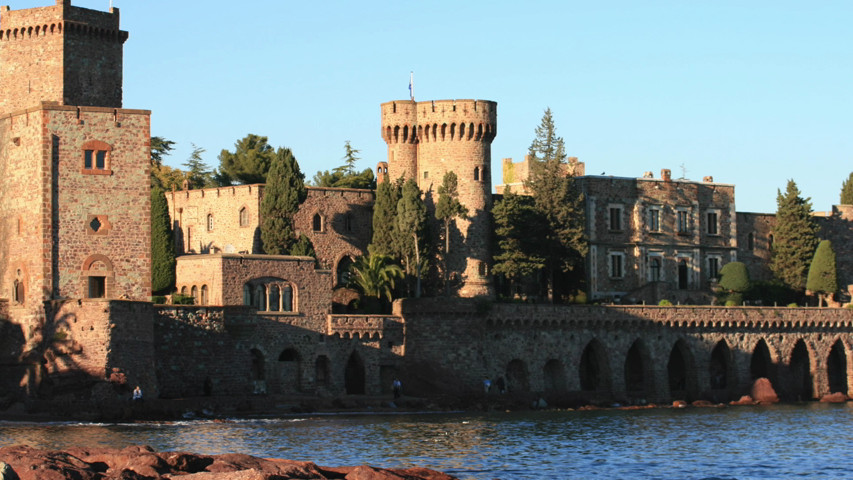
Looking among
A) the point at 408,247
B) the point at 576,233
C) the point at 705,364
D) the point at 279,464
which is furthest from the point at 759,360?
the point at 279,464

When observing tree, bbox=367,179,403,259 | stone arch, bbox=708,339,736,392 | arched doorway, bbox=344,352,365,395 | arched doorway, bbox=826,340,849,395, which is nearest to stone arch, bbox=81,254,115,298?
arched doorway, bbox=344,352,365,395

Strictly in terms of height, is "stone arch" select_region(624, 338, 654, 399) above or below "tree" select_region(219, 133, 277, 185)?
below

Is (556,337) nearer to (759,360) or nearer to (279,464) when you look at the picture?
(759,360)

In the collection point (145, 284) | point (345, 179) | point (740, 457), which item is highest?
point (345, 179)

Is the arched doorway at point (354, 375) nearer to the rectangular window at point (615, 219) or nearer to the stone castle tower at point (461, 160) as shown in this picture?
the stone castle tower at point (461, 160)

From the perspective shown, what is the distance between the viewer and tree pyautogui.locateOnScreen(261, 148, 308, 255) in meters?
73.8

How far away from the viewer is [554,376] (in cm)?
7700

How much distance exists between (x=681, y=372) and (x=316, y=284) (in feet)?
78.2

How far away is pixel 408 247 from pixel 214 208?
10348mm

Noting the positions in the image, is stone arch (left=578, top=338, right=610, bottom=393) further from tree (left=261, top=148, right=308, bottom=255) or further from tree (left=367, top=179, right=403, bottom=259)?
tree (left=261, top=148, right=308, bottom=255)

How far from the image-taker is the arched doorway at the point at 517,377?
246ft

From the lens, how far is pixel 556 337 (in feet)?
251

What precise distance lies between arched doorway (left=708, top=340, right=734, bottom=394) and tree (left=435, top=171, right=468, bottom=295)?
619 inches

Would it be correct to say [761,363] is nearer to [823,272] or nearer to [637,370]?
[823,272]
